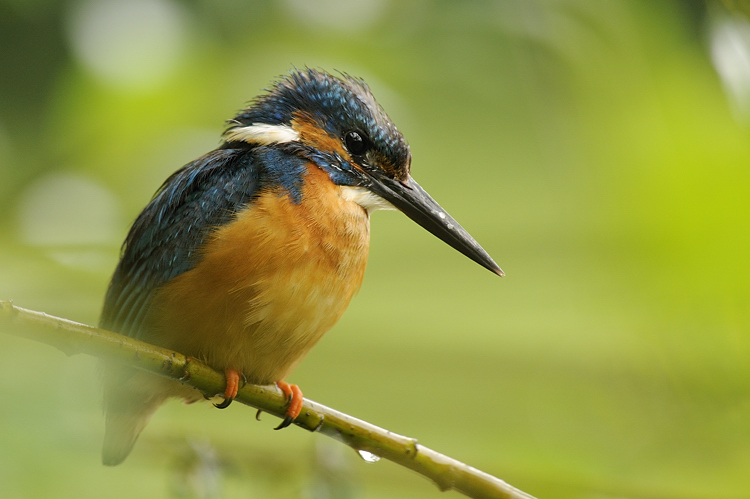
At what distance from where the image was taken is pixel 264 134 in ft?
4.75

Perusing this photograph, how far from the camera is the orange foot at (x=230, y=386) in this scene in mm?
1239

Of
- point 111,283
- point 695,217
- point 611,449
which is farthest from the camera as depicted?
point 611,449

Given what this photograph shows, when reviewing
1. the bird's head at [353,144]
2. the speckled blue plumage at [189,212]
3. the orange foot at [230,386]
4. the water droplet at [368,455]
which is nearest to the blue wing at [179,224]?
the speckled blue plumage at [189,212]

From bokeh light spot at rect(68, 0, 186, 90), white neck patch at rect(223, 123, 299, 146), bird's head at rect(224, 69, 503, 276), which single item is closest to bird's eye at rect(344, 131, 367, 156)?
bird's head at rect(224, 69, 503, 276)

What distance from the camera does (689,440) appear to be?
145 centimetres

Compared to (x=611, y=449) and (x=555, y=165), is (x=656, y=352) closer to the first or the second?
(x=611, y=449)

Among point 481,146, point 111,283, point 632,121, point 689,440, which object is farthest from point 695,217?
point 481,146

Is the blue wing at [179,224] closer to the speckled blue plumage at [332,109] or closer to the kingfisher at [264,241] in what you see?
the kingfisher at [264,241]

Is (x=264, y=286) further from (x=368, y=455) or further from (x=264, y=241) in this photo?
(x=368, y=455)

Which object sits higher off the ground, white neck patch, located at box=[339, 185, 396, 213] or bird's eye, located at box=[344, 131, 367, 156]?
bird's eye, located at box=[344, 131, 367, 156]

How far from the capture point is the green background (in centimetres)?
110

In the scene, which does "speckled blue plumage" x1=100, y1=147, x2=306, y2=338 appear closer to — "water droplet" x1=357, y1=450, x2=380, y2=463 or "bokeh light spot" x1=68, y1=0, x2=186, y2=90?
"bokeh light spot" x1=68, y1=0, x2=186, y2=90

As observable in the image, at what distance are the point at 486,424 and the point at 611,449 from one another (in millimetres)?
890

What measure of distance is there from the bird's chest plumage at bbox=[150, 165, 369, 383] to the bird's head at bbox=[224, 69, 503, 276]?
3.6 inches
